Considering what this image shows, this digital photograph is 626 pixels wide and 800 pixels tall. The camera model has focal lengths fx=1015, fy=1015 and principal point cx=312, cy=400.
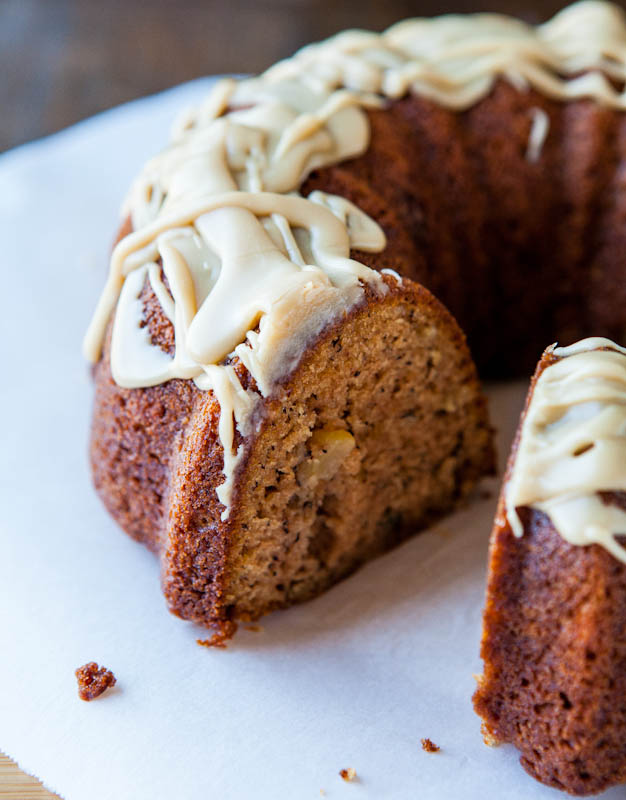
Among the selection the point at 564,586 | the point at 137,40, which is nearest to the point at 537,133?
the point at 564,586

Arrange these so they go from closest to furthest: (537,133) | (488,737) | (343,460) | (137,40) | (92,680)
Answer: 1. (488,737)
2. (92,680)
3. (343,460)
4. (537,133)
5. (137,40)

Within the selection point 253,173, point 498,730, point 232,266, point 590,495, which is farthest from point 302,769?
point 253,173

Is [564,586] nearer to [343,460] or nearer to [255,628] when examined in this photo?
[343,460]

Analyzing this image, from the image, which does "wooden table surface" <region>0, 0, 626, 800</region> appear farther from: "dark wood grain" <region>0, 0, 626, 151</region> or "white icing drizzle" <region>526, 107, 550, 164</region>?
"white icing drizzle" <region>526, 107, 550, 164</region>

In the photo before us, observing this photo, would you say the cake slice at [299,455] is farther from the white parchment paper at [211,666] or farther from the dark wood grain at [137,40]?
the dark wood grain at [137,40]

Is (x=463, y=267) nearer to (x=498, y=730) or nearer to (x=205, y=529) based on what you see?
(x=205, y=529)

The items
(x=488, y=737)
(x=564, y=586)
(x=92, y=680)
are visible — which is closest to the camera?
(x=564, y=586)

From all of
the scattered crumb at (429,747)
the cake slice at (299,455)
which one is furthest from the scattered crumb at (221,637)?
the scattered crumb at (429,747)

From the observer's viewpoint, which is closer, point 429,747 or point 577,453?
point 577,453
